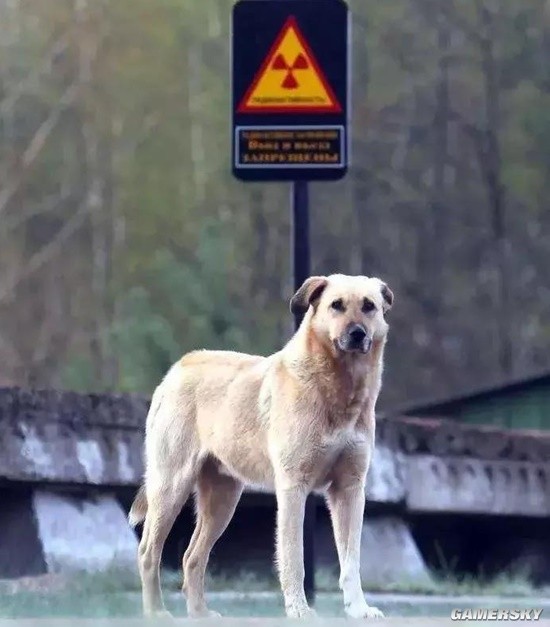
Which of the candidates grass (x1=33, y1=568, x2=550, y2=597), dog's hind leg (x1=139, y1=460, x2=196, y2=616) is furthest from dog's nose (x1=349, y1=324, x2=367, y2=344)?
grass (x1=33, y1=568, x2=550, y2=597)

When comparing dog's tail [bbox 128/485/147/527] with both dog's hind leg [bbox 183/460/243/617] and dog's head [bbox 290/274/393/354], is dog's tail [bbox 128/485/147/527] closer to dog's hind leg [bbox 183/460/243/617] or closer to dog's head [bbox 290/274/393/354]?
dog's hind leg [bbox 183/460/243/617]

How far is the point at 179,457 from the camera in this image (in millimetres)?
8812

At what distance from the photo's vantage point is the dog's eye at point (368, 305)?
7.93 m

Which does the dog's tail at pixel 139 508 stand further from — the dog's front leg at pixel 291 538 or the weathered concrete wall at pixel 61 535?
the weathered concrete wall at pixel 61 535

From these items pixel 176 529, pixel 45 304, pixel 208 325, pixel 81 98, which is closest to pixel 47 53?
pixel 81 98

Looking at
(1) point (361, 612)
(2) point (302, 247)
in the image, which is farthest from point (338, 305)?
(1) point (361, 612)

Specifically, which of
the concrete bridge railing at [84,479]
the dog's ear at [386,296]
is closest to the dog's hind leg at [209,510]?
the dog's ear at [386,296]

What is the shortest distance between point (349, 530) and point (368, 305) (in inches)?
40.0

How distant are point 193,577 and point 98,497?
370 cm

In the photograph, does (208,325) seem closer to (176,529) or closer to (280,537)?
(176,529)

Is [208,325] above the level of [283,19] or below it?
below

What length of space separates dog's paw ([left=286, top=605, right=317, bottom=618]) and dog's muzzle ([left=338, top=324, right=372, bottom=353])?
3.72 feet

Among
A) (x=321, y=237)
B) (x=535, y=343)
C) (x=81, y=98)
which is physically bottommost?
(x=535, y=343)

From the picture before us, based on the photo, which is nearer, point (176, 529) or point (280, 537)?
point (280, 537)
